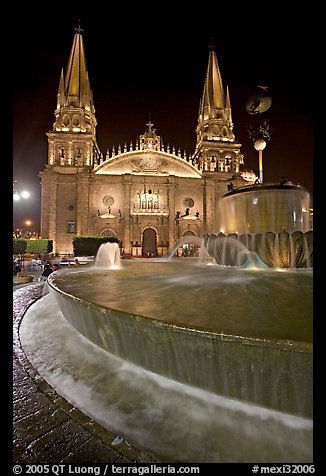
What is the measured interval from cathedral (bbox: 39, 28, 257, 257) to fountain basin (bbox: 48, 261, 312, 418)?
105ft

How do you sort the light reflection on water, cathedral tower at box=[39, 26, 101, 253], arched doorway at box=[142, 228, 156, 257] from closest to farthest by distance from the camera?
the light reflection on water → cathedral tower at box=[39, 26, 101, 253] → arched doorway at box=[142, 228, 156, 257]

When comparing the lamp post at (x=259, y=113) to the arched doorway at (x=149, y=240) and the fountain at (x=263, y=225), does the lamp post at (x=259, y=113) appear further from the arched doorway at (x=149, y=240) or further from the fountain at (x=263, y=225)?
the arched doorway at (x=149, y=240)

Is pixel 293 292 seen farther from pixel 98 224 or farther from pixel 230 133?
pixel 230 133

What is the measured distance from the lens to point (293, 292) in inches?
143

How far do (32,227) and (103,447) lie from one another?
75.2m

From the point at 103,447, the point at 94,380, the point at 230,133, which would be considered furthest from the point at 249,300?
the point at 230,133

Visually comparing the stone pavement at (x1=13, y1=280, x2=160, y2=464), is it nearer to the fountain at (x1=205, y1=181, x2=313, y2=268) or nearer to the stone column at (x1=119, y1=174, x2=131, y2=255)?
the fountain at (x1=205, y1=181, x2=313, y2=268)

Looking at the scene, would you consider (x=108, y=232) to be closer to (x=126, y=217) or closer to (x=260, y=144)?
(x=126, y=217)

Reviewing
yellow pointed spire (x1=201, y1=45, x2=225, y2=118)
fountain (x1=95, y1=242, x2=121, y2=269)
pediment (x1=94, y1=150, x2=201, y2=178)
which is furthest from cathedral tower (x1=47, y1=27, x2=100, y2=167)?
fountain (x1=95, y1=242, x2=121, y2=269)

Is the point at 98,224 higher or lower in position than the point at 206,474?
higher

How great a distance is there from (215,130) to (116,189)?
21445 millimetres

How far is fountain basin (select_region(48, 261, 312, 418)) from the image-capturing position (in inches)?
72.1

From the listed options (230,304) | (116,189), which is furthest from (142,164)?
(230,304)

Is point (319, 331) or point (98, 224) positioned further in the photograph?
point (98, 224)
